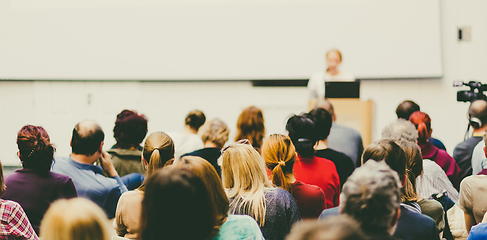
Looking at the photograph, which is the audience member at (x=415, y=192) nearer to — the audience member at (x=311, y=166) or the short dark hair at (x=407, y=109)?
the audience member at (x=311, y=166)

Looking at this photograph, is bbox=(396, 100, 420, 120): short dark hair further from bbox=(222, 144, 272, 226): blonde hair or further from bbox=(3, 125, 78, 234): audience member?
bbox=(3, 125, 78, 234): audience member

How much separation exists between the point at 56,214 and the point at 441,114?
5.26 meters

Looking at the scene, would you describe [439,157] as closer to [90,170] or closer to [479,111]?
[479,111]

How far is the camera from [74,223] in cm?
95

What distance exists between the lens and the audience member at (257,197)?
1.74 m

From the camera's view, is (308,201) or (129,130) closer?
(308,201)

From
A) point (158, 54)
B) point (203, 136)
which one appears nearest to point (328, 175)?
point (203, 136)

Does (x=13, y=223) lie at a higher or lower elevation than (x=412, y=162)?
lower

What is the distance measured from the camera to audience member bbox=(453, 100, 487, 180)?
9.67 feet

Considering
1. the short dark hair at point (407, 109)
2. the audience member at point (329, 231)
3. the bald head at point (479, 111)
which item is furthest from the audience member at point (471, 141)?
the audience member at point (329, 231)

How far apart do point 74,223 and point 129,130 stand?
192cm

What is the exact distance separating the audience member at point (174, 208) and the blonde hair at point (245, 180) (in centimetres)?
65

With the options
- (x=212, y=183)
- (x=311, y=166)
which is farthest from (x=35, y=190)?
(x=311, y=166)

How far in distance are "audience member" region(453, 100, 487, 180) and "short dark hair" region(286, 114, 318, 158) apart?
1.15 m
